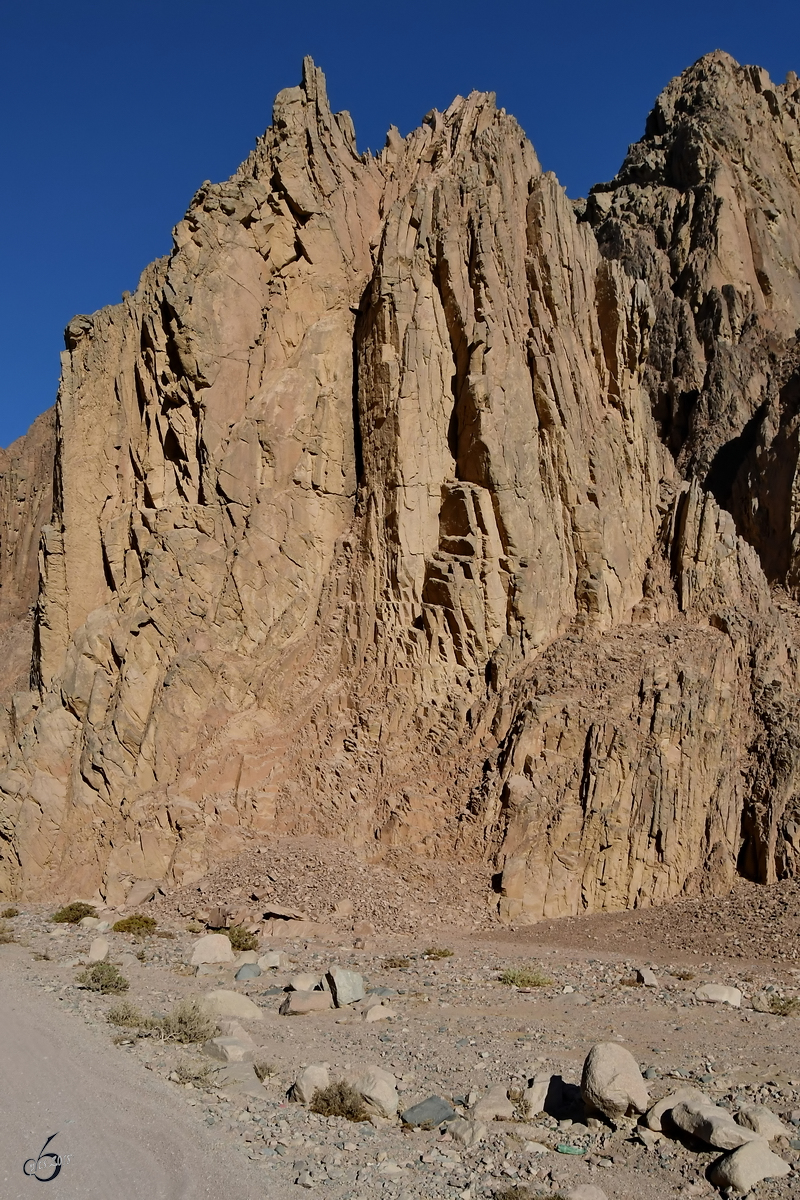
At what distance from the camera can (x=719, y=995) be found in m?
15.9

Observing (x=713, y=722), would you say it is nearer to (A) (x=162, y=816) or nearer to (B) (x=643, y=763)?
(B) (x=643, y=763)

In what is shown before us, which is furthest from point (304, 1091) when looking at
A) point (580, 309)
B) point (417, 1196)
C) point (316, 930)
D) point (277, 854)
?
point (580, 309)

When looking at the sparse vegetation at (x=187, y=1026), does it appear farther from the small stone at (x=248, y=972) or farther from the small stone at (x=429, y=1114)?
the small stone at (x=429, y=1114)

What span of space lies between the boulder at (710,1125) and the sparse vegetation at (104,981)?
430 inches

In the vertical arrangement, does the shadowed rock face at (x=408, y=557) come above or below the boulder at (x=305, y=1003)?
above

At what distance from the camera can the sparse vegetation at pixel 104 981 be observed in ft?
54.7

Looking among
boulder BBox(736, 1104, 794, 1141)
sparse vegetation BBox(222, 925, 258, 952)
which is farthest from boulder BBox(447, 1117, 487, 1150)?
sparse vegetation BBox(222, 925, 258, 952)

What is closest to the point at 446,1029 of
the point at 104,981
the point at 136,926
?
the point at 104,981

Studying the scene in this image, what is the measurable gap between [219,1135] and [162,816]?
16023 millimetres

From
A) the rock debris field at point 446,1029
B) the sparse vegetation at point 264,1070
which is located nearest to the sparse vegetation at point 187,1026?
the rock debris field at point 446,1029

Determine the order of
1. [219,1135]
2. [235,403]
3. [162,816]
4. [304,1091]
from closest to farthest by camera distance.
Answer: [219,1135]
[304,1091]
[162,816]
[235,403]

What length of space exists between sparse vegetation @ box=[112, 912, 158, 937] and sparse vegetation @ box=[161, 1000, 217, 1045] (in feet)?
26.3

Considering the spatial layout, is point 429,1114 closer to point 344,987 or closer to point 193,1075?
point 193,1075

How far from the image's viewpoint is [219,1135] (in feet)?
31.7
